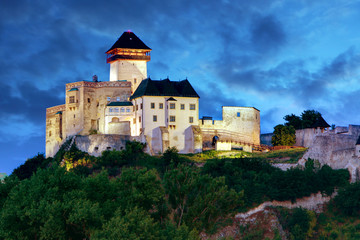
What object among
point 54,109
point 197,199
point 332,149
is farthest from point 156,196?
point 54,109

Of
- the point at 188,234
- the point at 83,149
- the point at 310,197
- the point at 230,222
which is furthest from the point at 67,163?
the point at 188,234

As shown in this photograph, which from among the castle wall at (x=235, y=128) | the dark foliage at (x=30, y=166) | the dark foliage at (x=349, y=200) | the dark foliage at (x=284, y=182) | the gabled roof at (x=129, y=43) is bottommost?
the dark foliage at (x=349, y=200)

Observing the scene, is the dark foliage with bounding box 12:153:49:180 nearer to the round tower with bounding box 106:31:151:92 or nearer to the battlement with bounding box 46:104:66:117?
the battlement with bounding box 46:104:66:117

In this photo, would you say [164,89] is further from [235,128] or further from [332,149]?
[332,149]

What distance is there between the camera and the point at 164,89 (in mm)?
74062

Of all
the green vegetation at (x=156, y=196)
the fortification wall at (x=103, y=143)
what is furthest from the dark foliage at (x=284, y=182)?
the fortification wall at (x=103, y=143)

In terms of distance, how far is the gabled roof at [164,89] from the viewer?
73438 millimetres

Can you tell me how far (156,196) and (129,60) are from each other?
40164 mm

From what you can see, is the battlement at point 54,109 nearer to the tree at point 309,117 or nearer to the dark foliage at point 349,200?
the tree at point 309,117

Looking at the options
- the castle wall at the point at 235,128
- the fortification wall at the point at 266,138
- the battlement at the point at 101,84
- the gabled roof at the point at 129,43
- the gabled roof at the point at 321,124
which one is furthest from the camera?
the gabled roof at the point at 129,43

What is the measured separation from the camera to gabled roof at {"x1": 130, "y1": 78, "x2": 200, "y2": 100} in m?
73.4

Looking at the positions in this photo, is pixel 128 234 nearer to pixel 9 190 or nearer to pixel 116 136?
pixel 9 190

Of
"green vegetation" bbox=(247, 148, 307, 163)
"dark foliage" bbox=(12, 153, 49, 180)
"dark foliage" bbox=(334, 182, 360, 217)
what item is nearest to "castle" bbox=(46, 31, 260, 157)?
"dark foliage" bbox=(12, 153, 49, 180)

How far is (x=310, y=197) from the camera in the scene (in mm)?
60156
